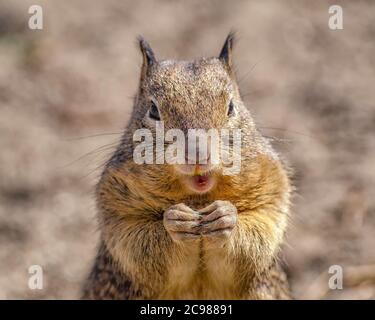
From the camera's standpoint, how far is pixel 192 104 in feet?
18.7

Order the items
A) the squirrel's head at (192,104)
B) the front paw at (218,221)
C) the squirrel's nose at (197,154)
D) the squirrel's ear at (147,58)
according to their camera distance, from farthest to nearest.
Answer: the squirrel's ear at (147,58) → the front paw at (218,221) → the squirrel's head at (192,104) → the squirrel's nose at (197,154)

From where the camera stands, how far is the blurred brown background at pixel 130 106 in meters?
8.05

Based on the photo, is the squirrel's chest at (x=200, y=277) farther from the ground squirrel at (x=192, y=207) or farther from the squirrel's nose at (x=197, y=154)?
the squirrel's nose at (x=197, y=154)

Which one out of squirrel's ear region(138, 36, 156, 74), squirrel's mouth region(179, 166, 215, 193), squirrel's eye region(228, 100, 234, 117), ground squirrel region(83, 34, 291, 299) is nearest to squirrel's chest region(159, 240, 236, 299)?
ground squirrel region(83, 34, 291, 299)

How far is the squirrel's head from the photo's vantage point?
5520 mm

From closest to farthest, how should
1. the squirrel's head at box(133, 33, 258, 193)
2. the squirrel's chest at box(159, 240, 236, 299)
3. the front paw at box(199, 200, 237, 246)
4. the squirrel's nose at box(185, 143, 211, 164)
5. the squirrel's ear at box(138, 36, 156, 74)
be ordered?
the squirrel's nose at box(185, 143, 211, 164) < the squirrel's head at box(133, 33, 258, 193) < the front paw at box(199, 200, 237, 246) < the squirrel's chest at box(159, 240, 236, 299) < the squirrel's ear at box(138, 36, 156, 74)

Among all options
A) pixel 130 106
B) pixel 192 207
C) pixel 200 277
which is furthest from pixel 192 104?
pixel 130 106

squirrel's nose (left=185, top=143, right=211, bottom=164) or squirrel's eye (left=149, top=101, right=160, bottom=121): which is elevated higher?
squirrel's eye (left=149, top=101, right=160, bottom=121)

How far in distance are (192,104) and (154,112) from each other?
0.34 m

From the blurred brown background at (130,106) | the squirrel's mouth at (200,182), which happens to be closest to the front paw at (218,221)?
the squirrel's mouth at (200,182)

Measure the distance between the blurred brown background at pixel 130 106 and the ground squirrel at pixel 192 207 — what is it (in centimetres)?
90

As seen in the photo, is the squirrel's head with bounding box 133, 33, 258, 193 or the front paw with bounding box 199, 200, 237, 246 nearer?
the squirrel's head with bounding box 133, 33, 258, 193

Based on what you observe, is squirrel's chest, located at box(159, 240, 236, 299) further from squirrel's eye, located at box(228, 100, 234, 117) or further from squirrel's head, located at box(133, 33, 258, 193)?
squirrel's eye, located at box(228, 100, 234, 117)
